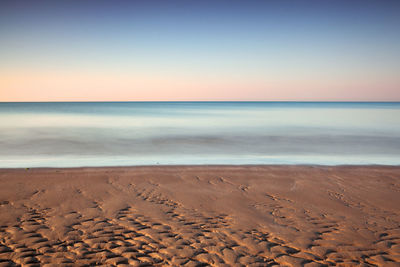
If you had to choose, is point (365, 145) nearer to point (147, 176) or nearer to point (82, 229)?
point (147, 176)

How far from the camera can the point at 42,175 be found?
6109 millimetres

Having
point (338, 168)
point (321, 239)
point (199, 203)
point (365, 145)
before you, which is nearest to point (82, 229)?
point (199, 203)

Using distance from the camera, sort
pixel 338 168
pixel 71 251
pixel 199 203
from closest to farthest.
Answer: pixel 71 251
pixel 199 203
pixel 338 168

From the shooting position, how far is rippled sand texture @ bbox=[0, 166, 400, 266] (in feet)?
9.53

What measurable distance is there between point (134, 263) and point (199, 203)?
191 cm

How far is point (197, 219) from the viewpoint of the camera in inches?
151

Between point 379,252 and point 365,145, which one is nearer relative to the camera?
point 379,252

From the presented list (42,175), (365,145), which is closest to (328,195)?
(42,175)

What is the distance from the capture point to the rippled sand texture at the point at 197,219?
2.90 metres

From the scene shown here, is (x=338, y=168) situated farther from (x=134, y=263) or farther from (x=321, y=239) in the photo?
(x=134, y=263)

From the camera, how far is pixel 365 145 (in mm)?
12625

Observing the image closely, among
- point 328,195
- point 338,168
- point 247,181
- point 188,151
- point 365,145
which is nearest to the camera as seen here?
point 328,195

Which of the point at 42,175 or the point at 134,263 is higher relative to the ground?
the point at 42,175

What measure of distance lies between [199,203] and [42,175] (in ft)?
13.5
